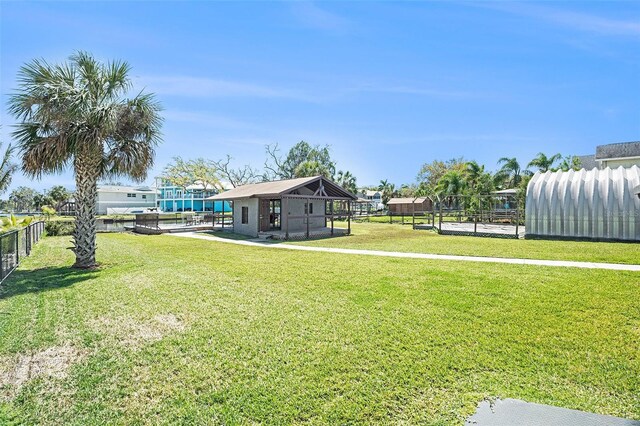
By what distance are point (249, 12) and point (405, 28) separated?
18.7 ft

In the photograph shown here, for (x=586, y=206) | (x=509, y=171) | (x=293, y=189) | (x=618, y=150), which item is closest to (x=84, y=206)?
(x=293, y=189)

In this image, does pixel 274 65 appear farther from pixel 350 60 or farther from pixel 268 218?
pixel 268 218

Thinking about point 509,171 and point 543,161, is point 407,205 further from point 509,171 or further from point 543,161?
point 543,161

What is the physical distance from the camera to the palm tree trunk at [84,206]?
10656mm

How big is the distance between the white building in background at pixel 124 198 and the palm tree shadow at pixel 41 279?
161ft

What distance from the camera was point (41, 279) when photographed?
354 inches

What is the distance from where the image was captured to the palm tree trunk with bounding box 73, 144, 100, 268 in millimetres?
10656

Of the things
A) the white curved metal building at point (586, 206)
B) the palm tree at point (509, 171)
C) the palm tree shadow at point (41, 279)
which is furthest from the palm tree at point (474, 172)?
the palm tree shadow at point (41, 279)

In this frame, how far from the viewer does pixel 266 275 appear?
9.48 meters

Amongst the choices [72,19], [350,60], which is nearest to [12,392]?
[72,19]

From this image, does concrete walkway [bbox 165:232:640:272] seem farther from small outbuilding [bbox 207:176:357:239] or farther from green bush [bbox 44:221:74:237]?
green bush [bbox 44:221:74:237]

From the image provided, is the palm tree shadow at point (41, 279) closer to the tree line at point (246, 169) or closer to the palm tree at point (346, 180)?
the tree line at point (246, 169)

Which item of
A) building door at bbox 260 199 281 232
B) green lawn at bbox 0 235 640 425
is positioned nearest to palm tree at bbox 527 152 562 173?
building door at bbox 260 199 281 232

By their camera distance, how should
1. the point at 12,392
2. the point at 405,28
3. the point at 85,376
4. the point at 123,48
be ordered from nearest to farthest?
the point at 12,392, the point at 85,376, the point at 123,48, the point at 405,28
